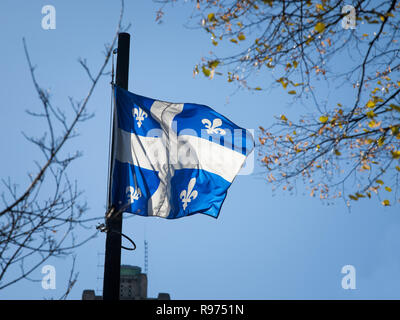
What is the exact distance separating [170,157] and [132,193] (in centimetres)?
101

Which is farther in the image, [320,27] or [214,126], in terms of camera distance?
[214,126]

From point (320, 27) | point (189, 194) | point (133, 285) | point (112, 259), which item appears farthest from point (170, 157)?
point (133, 285)

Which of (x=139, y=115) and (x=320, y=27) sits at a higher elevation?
(x=320, y=27)

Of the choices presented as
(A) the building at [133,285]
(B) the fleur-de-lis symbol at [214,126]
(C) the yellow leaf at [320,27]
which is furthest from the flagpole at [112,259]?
(A) the building at [133,285]

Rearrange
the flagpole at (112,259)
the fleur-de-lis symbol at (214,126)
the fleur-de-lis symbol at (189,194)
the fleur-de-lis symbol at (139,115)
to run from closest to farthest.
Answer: the flagpole at (112,259) → the fleur-de-lis symbol at (189,194) → the fleur-de-lis symbol at (139,115) → the fleur-de-lis symbol at (214,126)

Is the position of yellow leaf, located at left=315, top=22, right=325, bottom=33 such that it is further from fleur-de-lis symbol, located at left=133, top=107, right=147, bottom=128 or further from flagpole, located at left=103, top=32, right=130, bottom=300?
flagpole, located at left=103, top=32, right=130, bottom=300

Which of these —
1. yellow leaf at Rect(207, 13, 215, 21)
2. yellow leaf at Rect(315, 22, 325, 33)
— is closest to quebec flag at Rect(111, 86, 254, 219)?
yellow leaf at Rect(207, 13, 215, 21)

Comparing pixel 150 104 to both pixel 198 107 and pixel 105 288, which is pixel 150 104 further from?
pixel 105 288

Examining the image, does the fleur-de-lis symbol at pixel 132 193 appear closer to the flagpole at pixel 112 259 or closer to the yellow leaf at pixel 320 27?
the flagpole at pixel 112 259

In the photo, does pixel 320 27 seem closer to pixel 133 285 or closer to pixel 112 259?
pixel 112 259

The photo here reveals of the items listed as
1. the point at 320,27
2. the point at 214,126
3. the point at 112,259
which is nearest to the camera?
the point at 320,27

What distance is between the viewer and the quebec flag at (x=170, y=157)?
7.84 metres

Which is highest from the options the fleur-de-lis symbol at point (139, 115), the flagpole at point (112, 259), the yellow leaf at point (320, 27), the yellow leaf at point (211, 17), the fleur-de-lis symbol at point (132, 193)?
the yellow leaf at point (211, 17)

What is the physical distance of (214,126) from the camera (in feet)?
30.0
